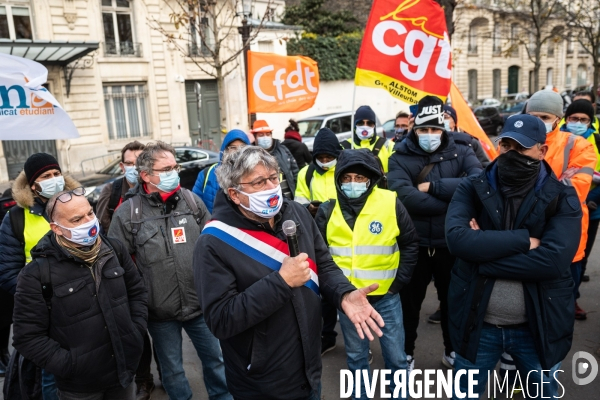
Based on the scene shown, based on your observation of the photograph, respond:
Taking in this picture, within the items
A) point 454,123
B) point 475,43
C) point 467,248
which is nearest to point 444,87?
point 454,123

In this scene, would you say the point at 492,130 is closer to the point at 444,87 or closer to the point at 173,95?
the point at 173,95

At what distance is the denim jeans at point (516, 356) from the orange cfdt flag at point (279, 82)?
4932mm

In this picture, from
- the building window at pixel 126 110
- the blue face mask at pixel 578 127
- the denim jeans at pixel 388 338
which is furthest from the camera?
the building window at pixel 126 110

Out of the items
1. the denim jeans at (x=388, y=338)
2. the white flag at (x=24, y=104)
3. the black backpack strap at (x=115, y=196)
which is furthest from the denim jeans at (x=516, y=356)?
the white flag at (x=24, y=104)

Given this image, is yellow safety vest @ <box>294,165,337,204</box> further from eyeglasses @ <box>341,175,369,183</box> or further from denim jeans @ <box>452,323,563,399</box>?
denim jeans @ <box>452,323,563,399</box>

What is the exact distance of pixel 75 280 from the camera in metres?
2.72

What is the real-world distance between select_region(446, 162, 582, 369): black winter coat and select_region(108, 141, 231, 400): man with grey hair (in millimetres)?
1737

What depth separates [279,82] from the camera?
7305 mm

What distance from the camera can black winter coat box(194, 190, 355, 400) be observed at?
2.18 m

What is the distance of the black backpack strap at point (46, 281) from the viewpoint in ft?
8.69

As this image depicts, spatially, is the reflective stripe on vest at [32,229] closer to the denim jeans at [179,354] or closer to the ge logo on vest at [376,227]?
the denim jeans at [179,354]

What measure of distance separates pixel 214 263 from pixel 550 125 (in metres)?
3.02

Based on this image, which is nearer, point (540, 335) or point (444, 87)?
point (540, 335)

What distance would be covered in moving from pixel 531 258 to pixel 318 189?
2218mm
